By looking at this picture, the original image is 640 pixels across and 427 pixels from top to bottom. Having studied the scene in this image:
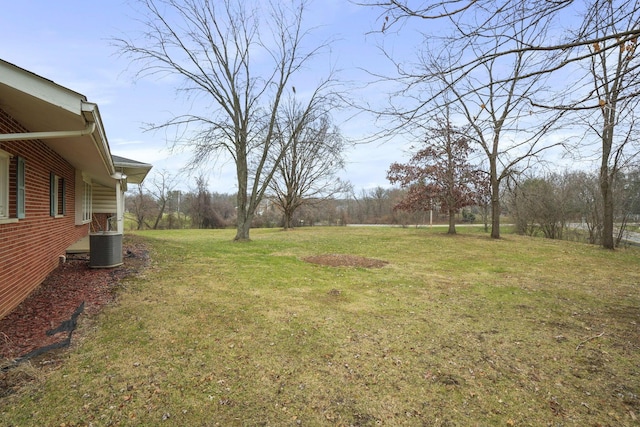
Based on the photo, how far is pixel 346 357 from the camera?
3.53 meters

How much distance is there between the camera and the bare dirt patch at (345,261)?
922cm

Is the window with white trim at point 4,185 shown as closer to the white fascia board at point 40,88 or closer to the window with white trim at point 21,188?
the window with white trim at point 21,188

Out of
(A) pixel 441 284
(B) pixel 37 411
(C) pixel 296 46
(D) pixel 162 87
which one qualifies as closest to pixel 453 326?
(A) pixel 441 284

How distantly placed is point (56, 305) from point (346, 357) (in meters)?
4.38

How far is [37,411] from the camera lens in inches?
96.3

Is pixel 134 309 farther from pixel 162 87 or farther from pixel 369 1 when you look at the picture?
pixel 162 87

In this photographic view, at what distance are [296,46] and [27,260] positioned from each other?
1335cm

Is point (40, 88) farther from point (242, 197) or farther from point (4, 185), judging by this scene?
point (242, 197)

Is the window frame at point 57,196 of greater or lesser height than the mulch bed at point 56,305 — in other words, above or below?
above

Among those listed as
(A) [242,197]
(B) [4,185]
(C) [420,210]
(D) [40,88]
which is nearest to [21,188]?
(B) [4,185]

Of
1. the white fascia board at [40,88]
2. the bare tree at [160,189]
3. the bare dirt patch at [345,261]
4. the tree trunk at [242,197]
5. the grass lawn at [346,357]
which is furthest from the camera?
the bare tree at [160,189]

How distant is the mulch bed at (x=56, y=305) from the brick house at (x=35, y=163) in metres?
0.20

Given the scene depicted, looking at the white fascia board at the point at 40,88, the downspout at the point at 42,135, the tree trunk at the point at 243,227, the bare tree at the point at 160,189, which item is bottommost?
the tree trunk at the point at 243,227

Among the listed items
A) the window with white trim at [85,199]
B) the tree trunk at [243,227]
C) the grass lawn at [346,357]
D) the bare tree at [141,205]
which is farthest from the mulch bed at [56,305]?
the bare tree at [141,205]
